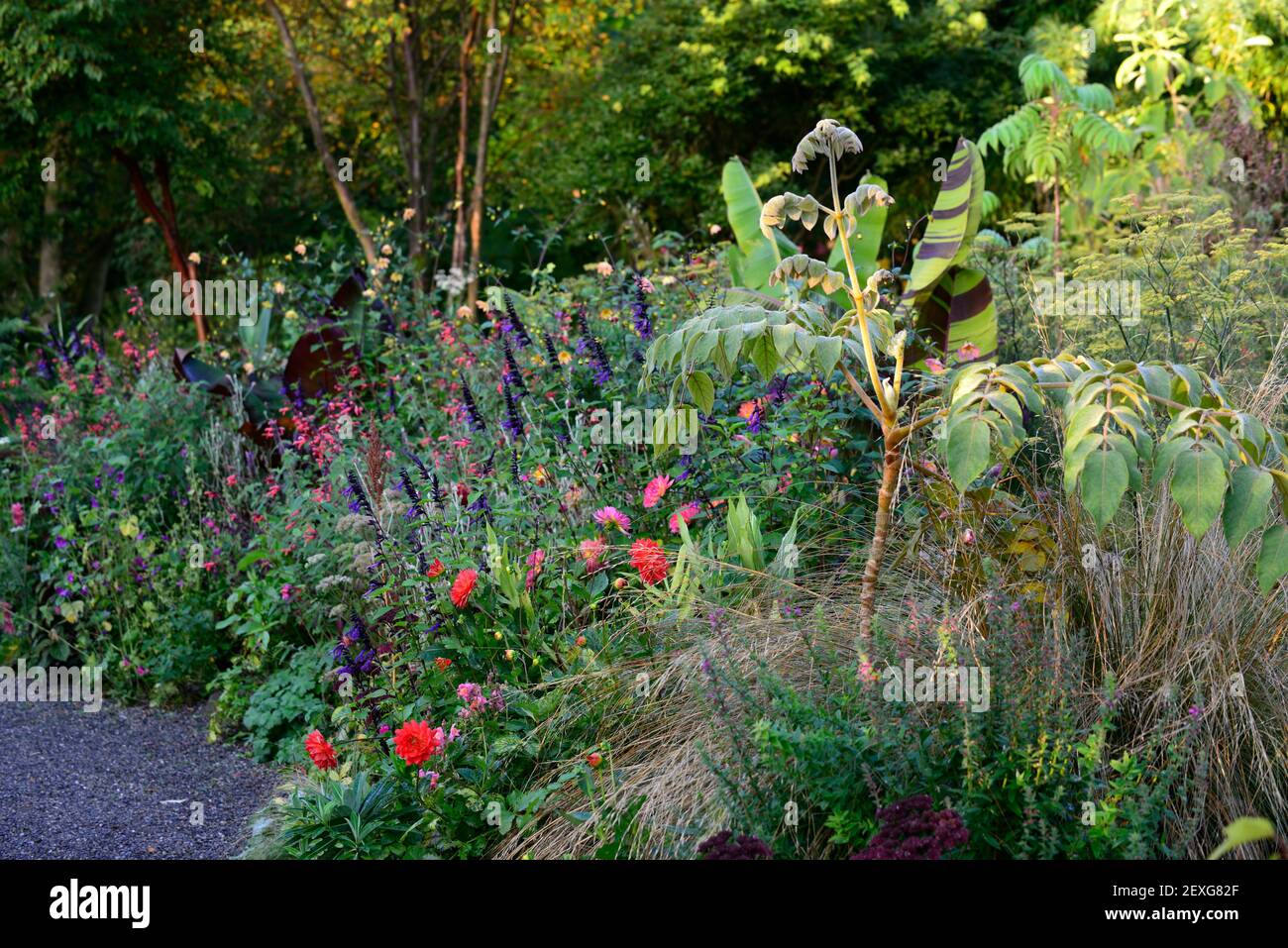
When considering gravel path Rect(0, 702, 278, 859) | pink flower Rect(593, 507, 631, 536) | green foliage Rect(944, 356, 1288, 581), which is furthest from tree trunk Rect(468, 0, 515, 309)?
green foliage Rect(944, 356, 1288, 581)

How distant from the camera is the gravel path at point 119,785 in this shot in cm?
399

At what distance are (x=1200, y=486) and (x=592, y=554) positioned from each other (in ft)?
6.60

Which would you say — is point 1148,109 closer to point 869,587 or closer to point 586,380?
point 586,380

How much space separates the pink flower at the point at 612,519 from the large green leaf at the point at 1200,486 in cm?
202

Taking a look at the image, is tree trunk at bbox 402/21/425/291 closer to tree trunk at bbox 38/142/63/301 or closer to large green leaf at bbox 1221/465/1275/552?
tree trunk at bbox 38/142/63/301

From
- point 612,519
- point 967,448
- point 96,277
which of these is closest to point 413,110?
point 96,277

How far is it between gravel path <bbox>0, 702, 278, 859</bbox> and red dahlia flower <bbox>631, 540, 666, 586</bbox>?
61.6 inches

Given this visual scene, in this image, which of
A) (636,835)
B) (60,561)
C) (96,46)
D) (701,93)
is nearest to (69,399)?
(60,561)

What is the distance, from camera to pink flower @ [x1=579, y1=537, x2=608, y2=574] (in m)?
3.96

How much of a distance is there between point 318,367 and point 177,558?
1.44 metres

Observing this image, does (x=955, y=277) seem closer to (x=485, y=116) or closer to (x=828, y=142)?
(x=828, y=142)

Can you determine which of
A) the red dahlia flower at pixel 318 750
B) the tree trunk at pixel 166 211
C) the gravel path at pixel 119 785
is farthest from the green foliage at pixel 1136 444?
the tree trunk at pixel 166 211

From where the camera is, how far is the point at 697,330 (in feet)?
9.74
